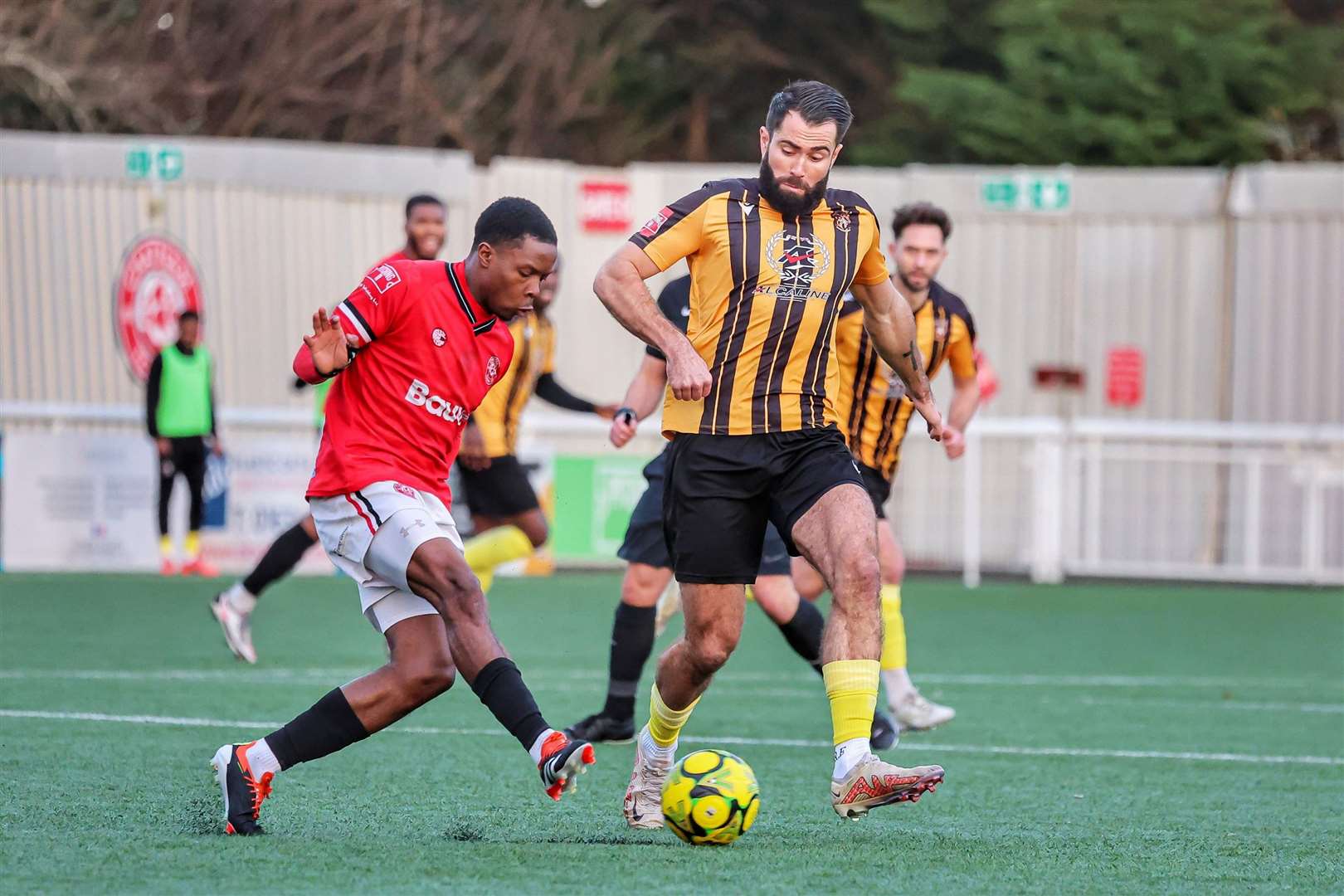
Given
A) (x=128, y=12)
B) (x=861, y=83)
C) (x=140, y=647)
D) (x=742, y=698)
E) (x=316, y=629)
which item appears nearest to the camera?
(x=742, y=698)

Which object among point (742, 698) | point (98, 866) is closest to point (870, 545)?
point (98, 866)

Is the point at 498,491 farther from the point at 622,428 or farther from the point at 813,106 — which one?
the point at 813,106

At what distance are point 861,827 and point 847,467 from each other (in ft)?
3.57

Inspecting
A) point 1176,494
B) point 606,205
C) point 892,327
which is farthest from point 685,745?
point 606,205

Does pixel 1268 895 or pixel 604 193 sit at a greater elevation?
pixel 604 193

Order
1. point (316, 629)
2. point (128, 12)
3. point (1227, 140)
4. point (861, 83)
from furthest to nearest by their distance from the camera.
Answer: point (861, 83) < point (128, 12) < point (1227, 140) < point (316, 629)

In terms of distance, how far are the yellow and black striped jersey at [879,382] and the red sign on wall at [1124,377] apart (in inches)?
436

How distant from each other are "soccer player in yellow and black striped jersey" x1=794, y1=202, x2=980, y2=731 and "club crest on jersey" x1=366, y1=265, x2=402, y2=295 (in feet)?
10.0

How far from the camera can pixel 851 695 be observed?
5176mm

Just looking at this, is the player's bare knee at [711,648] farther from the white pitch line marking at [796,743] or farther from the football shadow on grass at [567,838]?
the white pitch line marking at [796,743]

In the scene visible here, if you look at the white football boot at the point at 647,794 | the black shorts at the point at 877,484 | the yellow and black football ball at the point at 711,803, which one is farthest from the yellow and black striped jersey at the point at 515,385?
the yellow and black football ball at the point at 711,803

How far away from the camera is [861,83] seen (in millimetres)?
27500

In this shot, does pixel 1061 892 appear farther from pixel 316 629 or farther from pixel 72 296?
pixel 72 296

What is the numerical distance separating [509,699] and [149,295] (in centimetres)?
1410
